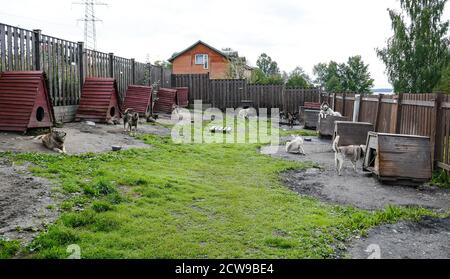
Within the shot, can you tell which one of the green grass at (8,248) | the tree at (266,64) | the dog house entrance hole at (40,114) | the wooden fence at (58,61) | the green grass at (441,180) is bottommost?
the green grass at (441,180)

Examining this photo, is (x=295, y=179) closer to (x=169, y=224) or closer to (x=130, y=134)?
(x=169, y=224)

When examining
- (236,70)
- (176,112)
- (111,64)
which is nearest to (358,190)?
(111,64)

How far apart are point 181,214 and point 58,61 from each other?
9.50m

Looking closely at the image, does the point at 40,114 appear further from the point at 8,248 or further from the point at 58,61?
the point at 8,248

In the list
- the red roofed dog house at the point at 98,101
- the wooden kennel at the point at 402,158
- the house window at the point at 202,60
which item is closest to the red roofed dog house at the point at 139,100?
the red roofed dog house at the point at 98,101

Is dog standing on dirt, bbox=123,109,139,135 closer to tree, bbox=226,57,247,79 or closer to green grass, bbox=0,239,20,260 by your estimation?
green grass, bbox=0,239,20,260

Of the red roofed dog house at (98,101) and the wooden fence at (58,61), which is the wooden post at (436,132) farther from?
the wooden fence at (58,61)

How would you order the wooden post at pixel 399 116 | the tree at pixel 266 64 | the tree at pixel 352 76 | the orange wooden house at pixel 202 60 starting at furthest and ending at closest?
the tree at pixel 266 64
the tree at pixel 352 76
the orange wooden house at pixel 202 60
the wooden post at pixel 399 116

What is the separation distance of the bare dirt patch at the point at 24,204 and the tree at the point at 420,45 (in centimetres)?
3193

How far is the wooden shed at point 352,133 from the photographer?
37.4 feet

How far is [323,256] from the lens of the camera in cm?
412

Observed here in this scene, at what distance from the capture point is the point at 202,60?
49750 millimetres

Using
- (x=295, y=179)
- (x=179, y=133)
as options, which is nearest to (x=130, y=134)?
(x=179, y=133)

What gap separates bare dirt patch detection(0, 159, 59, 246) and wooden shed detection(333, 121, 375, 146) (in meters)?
8.35
